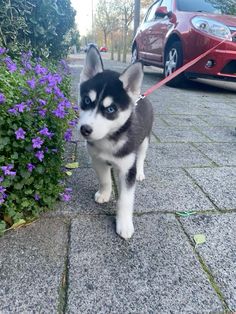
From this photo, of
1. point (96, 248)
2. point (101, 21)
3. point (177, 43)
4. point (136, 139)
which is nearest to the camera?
point (96, 248)

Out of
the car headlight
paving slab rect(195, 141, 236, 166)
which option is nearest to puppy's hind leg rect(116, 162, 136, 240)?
paving slab rect(195, 141, 236, 166)

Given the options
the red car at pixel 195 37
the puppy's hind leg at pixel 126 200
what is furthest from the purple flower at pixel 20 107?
the red car at pixel 195 37

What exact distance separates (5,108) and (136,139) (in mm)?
1026

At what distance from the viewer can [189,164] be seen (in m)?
3.64

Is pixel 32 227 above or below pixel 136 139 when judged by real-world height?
below

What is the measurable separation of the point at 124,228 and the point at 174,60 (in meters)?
6.34

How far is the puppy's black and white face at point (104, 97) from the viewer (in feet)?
6.84

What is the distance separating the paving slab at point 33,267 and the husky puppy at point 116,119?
503 mm

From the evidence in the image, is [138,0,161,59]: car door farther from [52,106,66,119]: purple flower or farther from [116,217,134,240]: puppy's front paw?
[116,217,134,240]: puppy's front paw

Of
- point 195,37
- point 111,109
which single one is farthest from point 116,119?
point 195,37

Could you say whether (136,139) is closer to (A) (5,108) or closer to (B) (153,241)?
(B) (153,241)

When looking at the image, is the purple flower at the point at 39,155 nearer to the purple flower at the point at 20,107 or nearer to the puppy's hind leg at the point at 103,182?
the purple flower at the point at 20,107

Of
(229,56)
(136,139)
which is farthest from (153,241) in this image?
(229,56)

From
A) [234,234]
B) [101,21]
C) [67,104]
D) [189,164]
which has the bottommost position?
[101,21]
